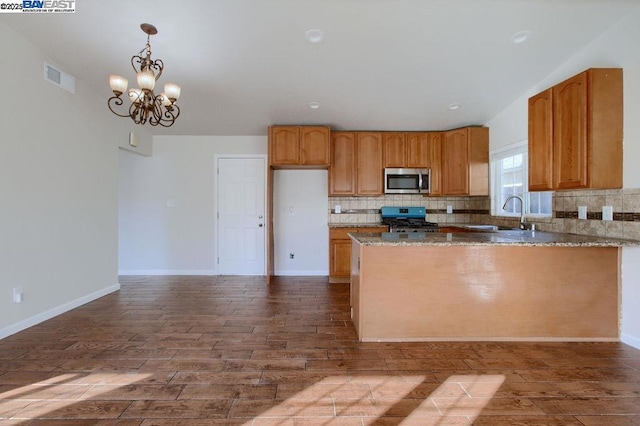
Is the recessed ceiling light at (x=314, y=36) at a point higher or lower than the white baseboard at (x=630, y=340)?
higher

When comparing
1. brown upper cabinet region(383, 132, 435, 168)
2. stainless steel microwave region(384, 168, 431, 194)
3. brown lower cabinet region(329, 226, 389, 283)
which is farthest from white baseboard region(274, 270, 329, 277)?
brown upper cabinet region(383, 132, 435, 168)

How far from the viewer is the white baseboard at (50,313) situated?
8.31ft

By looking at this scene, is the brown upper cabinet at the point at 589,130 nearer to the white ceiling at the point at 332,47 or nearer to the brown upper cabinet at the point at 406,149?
the white ceiling at the point at 332,47

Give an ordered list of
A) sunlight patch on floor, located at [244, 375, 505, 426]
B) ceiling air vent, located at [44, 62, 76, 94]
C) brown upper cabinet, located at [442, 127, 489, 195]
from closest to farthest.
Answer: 1. sunlight patch on floor, located at [244, 375, 505, 426]
2. ceiling air vent, located at [44, 62, 76, 94]
3. brown upper cabinet, located at [442, 127, 489, 195]

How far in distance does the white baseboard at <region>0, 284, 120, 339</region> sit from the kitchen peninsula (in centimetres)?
304

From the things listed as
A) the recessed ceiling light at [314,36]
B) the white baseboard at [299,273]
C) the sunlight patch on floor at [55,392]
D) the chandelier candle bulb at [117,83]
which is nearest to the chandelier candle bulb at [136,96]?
the chandelier candle bulb at [117,83]

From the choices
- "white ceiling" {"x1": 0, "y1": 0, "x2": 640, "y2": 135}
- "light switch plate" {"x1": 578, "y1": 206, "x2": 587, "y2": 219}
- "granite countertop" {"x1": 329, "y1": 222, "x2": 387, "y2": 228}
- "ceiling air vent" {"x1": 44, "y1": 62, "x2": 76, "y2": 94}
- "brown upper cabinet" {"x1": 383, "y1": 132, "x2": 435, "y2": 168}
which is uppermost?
→ "white ceiling" {"x1": 0, "y1": 0, "x2": 640, "y2": 135}

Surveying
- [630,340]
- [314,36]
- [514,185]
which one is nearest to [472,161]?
[514,185]

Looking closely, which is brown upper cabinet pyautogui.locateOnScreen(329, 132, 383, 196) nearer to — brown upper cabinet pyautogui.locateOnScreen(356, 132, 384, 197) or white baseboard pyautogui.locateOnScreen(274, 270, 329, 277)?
brown upper cabinet pyautogui.locateOnScreen(356, 132, 384, 197)

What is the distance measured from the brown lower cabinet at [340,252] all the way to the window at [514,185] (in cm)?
165

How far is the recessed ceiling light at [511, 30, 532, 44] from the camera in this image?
261 centimetres

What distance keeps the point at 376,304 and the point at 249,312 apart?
145 cm

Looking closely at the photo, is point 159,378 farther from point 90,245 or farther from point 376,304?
point 90,245

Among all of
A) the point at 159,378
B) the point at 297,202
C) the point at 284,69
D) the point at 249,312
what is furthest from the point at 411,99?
the point at 159,378
